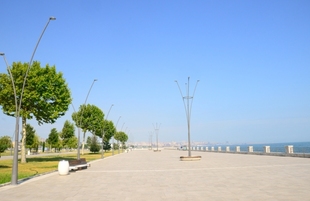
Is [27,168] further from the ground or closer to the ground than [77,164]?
closer to the ground

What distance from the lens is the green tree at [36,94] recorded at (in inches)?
1458

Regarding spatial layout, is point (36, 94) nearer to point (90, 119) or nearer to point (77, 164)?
point (77, 164)

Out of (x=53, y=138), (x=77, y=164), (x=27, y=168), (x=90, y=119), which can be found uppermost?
(x=90, y=119)

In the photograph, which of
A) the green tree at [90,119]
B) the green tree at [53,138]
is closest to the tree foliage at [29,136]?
Result: the green tree at [53,138]

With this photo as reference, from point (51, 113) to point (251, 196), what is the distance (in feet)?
104

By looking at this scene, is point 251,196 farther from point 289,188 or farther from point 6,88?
point 6,88

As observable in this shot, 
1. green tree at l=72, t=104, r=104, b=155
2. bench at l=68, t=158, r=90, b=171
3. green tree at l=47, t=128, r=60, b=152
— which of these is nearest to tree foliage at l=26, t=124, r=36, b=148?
green tree at l=47, t=128, r=60, b=152

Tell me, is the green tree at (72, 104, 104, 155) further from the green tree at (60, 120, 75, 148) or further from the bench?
the bench

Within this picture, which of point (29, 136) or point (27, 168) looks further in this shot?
point (29, 136)

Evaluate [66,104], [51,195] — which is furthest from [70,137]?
[51,195]

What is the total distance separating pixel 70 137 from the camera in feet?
301

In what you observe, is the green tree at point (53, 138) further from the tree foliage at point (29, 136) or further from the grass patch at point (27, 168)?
the grass patch at point (27, 168)

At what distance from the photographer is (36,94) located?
36.8 metres

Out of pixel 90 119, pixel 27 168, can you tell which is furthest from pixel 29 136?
pixel 27 168
